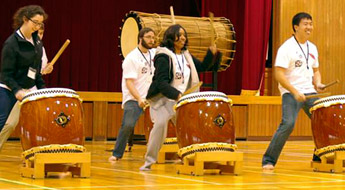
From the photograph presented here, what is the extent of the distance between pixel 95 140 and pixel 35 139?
5983mm

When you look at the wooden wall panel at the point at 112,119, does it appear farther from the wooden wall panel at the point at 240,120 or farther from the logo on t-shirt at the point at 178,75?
the logo on t-shirt at the point at 178,75

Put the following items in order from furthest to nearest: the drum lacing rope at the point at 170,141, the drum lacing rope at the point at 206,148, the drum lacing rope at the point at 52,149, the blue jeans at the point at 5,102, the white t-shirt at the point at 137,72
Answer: the drum lacing rope at the point at 170,141
the white t-shirt at the point at 137,72
the blue jeans at the point at 5,102
the drum lacing rope at the point at 206,148
the drum lacing rope at the point at 52,149

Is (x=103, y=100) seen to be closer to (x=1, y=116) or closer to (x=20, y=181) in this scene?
(x=1, y=116)

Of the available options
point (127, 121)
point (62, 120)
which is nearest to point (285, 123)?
point (127, 121)

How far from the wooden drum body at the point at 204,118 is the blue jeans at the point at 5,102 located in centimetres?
138

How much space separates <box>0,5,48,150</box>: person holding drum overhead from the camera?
5.73 metres

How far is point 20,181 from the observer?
5234 mm

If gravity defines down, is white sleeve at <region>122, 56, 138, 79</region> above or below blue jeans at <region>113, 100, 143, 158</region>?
above

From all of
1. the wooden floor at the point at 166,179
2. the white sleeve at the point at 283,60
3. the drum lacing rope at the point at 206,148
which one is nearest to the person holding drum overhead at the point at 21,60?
the wooden floor at the point at 166,179

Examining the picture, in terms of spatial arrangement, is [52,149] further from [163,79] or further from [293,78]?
[293,78]

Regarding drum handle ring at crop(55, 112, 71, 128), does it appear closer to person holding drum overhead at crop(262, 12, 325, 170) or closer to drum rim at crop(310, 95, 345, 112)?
person holding drum overhead at crop(262, 12, 325, 170)

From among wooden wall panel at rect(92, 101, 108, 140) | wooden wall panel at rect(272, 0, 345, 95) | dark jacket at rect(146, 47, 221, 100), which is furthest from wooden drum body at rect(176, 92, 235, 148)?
wooden wall panel at rect(272, 0, 345, 95)

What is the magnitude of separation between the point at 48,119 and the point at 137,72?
1.96 m

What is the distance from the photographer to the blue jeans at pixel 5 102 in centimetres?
605
